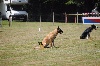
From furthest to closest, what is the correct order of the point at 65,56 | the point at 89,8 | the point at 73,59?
the point at 89,8, the point at 65,56, the point at 73,59

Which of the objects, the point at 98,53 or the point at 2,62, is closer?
the point at 2,62

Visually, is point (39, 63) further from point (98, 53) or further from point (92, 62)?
point (98, 53)

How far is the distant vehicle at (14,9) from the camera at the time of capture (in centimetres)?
4734

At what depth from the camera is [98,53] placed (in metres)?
13.6

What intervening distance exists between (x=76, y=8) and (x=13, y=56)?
1615 inches

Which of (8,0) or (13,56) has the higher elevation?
(8,0)

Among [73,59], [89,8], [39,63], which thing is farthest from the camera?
[89,8]

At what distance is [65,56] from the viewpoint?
42.3 feet

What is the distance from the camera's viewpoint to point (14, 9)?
48.2 m

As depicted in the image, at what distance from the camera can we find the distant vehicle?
47344 millimetres

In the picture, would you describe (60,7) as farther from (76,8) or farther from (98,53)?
(98,53)

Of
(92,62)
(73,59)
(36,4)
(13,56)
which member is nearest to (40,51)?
(13,56)

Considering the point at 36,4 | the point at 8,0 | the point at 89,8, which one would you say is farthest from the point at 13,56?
the point at 36,4

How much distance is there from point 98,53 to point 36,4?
43.2 m
